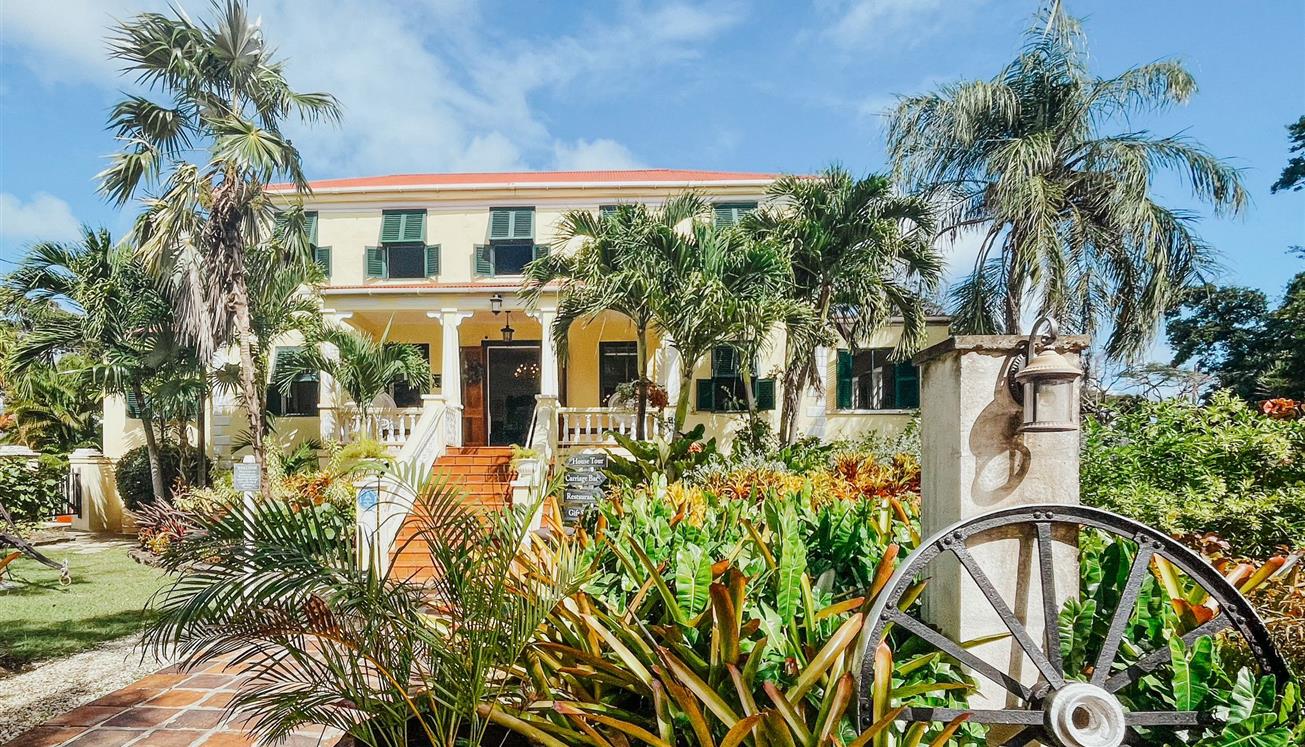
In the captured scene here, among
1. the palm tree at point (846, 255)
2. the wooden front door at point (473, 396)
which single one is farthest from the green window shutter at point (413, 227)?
the palm tree at point (846, 255)

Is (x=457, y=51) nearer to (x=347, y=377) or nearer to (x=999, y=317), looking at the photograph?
(x=347, y=377)

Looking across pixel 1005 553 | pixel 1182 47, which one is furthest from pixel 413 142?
pixel 1005 553

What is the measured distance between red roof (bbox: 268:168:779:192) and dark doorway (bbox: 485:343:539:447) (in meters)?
4.05

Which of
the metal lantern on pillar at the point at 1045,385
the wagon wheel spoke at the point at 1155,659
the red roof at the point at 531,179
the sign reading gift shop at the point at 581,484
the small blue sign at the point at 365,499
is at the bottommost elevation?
the small blue sign at the point at 365,499

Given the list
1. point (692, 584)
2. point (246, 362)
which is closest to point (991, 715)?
point (692, 584)

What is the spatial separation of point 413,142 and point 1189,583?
19.9 meters

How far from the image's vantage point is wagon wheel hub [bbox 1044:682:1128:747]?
2047mm

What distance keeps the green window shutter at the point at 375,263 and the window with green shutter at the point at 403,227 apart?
0.30 m

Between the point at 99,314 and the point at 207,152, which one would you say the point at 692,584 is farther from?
the point at 99,314

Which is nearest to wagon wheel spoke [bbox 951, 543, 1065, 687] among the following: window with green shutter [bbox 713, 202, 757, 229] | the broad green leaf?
the broad green leaf

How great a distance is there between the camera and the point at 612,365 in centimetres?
1630

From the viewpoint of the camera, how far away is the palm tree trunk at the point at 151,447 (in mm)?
12000

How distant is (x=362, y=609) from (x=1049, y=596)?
2392 mm

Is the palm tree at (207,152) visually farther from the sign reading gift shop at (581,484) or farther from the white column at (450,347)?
the sign reading gift shop at (581,484)
